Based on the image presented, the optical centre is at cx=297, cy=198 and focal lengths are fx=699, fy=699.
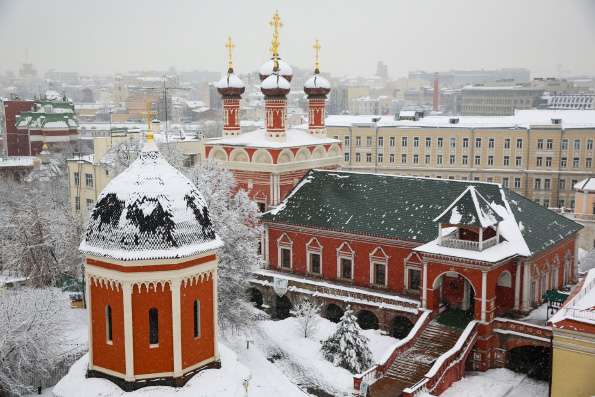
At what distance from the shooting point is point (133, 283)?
45.1 ft

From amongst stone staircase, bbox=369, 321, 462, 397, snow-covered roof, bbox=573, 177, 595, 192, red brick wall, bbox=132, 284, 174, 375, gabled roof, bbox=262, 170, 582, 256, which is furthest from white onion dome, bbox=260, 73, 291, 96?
red brick wall, bbox=132, 284, 174, 375

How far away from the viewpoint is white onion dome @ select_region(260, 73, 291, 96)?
3347 cm

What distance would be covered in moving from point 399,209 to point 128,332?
51.1 feet

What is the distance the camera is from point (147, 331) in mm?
13867

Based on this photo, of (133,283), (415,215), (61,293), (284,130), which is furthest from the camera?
(284,130)

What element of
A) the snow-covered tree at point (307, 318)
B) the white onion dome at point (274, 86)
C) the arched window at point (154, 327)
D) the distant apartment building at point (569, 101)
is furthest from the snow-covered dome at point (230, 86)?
the distant apartment building at point (569, 101)

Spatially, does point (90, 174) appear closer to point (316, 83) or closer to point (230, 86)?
point (230, 86)

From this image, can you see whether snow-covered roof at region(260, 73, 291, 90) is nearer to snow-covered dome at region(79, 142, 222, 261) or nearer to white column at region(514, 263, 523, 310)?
white column at region(514, 263, 523, 310)

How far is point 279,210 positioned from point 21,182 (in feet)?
81.7

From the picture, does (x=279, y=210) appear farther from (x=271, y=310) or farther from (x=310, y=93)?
(x=310, y=93)

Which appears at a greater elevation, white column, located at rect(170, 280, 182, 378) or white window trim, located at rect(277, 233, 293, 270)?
white column, located at rect(170, 280, 182, 378)

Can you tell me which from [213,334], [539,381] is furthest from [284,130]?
[213,334]

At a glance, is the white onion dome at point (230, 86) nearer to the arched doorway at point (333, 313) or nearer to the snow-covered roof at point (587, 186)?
the arched doorway at point (333, 313)

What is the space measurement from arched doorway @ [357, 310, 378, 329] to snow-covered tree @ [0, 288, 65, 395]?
35.7 feet
